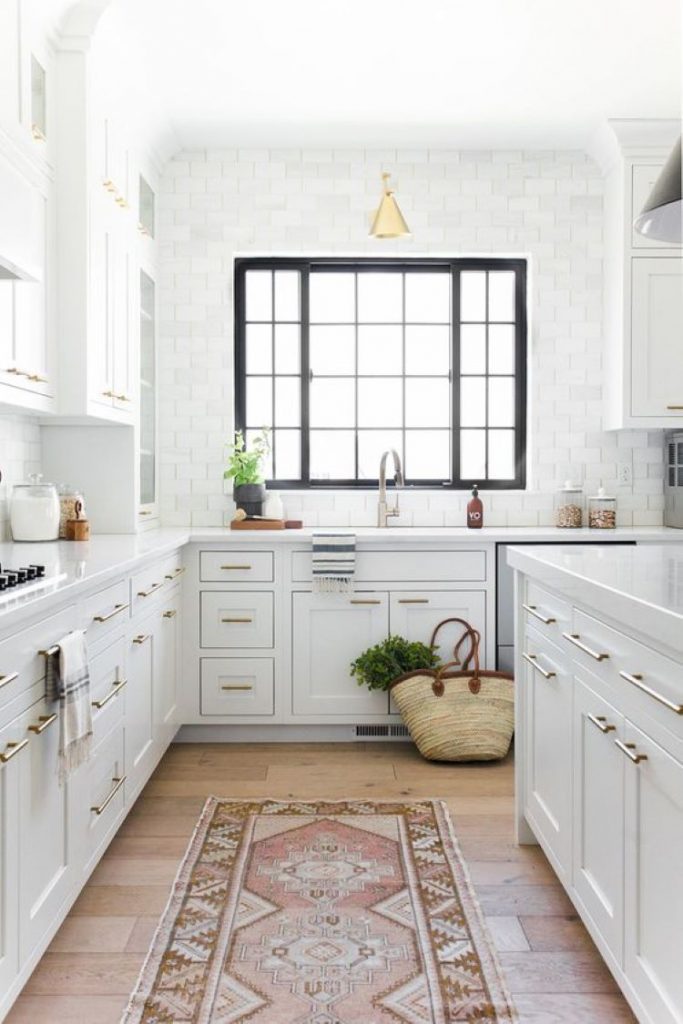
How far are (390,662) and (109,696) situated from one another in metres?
1.68

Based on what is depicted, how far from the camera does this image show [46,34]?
10.9 ft

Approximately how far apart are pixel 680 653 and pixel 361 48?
10.5ft

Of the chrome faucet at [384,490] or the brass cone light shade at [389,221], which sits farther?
the chrome faucet at [384,490]

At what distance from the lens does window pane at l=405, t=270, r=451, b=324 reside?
5023mm

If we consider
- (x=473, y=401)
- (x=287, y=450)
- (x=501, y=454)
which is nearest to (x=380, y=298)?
(x=473, y=401)

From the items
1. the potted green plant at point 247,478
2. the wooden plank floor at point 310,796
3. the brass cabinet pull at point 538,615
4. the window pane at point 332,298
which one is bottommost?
the wooden plank floor at point 310,796

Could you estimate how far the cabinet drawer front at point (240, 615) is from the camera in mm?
4273

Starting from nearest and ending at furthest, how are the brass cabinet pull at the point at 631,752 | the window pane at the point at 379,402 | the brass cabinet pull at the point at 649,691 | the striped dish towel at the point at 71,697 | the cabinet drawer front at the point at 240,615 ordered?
1. the brass cabinet pull at the point at 649,691
2. the brass cabinet pull at the point at 631,752
3. the striped dish towel at the point at 71,697
4. the cabinet drawer front at the point at 240,615
5. the window pane at the point at 379,402

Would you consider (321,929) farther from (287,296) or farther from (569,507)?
(287,296)

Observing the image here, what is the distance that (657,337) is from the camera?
15.1ft

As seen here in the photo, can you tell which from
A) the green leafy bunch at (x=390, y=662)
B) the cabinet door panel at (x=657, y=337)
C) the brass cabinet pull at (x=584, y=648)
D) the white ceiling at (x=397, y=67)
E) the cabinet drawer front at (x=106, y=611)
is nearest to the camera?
the brass cabinet pull at (x=584, y=648)

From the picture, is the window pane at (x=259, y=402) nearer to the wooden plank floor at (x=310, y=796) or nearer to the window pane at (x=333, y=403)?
the window pane at (x=333, y=403)

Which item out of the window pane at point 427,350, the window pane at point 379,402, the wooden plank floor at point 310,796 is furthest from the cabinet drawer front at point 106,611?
the window pane at point 427,350

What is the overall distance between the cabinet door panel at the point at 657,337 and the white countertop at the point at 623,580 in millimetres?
1866
